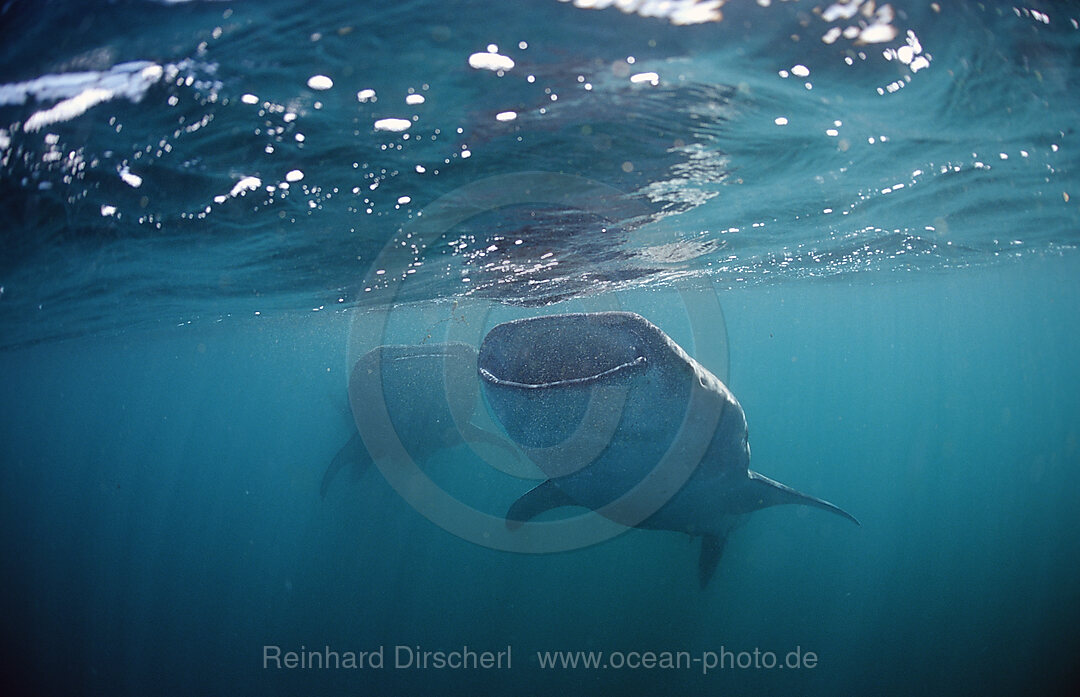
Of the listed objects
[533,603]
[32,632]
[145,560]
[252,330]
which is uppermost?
[252,330]

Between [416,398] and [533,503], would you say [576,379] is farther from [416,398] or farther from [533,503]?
[416,398]

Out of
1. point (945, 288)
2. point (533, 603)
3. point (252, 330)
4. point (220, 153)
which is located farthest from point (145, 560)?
point (945, 288)

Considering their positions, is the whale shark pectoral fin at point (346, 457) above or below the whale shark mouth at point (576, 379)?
Answer: below

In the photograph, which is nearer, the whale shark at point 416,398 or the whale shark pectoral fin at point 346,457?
the whale shark at point 416,398

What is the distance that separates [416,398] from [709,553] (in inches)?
246

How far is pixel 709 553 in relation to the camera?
27.7 ft

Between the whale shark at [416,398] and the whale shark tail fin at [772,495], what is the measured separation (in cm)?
523

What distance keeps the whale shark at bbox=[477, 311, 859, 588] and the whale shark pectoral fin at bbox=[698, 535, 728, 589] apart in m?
3.28

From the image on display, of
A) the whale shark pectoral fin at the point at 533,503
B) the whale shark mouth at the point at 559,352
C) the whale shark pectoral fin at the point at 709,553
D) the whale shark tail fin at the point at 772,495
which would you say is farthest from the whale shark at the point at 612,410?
the whale shark pectoral fin at the point at 709,553

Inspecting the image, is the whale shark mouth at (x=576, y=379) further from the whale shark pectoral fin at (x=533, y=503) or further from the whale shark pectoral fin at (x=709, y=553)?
the whale shark pectoral fin at (x=709, y=553)

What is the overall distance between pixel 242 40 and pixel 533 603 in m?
17.0

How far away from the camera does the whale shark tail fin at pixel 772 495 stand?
5898mm

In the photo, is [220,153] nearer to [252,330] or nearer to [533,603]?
[533,603]

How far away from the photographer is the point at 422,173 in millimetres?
7125
